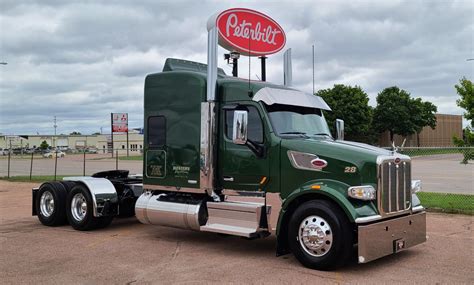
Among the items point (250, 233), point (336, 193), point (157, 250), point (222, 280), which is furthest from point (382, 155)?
point (157, 250)

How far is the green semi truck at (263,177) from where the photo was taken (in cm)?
685

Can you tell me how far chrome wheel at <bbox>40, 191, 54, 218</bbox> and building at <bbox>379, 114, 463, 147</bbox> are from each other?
6091cm

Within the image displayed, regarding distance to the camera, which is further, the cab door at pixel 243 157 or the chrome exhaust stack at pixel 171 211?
the chrome exhaust stack at pixel 171 211

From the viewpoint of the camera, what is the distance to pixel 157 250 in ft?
27.2

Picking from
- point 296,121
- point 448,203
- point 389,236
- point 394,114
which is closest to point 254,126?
point 296,121

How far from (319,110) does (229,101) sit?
1.65 metres

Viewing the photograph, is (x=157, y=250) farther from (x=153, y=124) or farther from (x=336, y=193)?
(x=336, y=193)

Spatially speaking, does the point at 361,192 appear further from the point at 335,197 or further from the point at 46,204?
the point at 46,204

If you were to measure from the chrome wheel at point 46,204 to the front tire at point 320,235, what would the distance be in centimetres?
614

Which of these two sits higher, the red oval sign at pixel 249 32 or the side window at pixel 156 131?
the red oval sign at pixel 249 32

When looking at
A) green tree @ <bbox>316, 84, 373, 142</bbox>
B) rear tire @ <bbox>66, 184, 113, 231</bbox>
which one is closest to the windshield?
rear tire @ <bbox>66, 184, 113, 231</bbox>

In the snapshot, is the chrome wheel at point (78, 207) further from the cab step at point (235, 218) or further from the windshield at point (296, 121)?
the windshield at point (296, 121)

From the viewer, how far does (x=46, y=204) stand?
11.0 m

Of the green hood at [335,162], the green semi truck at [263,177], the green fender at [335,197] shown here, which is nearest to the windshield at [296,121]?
the green semi truck at [263,177]
